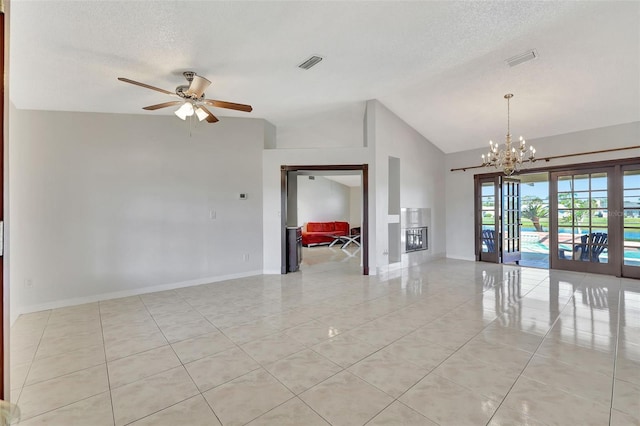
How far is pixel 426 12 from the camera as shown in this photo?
269 cm

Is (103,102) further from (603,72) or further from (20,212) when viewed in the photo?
(603,72)

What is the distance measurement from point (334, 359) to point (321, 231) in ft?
26.6

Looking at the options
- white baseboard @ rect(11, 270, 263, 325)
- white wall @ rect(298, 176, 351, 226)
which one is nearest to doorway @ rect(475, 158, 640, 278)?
white baseboard @ rect(11, 270, 263, 325)

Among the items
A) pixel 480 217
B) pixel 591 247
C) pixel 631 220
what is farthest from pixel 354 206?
pixel 631 220

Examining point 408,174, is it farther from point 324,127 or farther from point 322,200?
point 322,200

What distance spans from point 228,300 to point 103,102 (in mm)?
3044

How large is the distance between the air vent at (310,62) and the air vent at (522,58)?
2605mm

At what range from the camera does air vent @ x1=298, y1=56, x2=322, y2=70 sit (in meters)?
3.21

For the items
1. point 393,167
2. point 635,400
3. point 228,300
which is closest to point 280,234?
point 228,300

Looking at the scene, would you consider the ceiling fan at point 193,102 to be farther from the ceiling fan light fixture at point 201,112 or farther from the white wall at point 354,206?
the white wall at point 354,206

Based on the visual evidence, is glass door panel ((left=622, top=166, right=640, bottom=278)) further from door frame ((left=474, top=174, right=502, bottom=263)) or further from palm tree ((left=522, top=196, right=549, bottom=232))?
palm tree ((left=522, top=196, right=549, bottom=232))

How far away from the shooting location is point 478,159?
6605mm

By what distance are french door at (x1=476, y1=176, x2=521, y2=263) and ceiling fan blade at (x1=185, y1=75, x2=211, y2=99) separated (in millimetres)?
6187

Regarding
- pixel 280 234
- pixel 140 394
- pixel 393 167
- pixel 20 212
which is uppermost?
pixel 393 167
